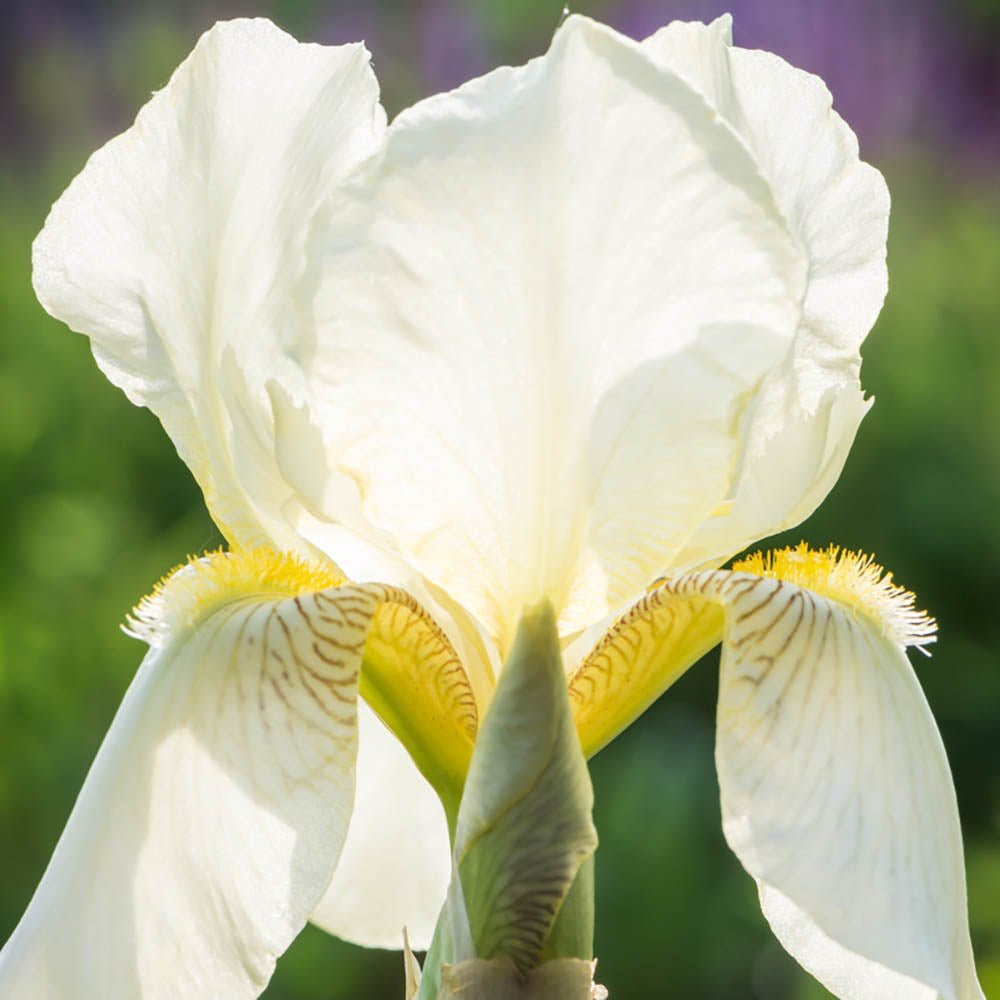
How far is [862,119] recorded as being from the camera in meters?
5.65

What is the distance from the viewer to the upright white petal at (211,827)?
0.89m

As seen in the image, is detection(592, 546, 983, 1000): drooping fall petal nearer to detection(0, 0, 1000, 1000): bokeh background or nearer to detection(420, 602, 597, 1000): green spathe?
detection(420, 602, 597, 1000): green spathe

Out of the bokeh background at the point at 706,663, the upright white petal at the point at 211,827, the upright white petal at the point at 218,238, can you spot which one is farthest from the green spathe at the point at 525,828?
the bokeh background at the point at 706,663

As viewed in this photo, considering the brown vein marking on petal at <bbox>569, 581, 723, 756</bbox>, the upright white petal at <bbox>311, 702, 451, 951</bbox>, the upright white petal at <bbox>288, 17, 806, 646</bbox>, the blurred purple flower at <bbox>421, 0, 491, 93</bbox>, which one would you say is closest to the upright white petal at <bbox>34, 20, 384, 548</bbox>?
the upright white petal at <bbox>288, 17, 806, 646</bbox>

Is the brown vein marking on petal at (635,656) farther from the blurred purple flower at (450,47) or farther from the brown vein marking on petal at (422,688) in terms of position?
the blurred purple flower at (450,47)

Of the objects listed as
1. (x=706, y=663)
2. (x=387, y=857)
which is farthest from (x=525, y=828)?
(x=706, y=663)

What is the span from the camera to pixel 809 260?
3.19ft

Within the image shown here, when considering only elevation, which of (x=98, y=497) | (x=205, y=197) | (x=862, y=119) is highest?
(x=205, y=197)

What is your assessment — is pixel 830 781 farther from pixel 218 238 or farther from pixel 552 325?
pixel 218 238

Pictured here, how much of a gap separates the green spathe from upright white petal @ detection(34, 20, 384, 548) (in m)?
0.24

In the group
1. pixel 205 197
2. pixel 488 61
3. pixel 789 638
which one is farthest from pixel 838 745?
pixel 488 61

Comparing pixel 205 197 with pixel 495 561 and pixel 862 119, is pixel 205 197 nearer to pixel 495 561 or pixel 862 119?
pixel 495 561

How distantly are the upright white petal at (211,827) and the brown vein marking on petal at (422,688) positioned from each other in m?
0.04

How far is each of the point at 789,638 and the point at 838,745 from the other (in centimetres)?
7
